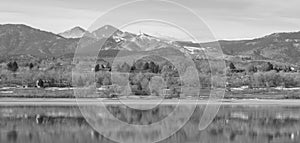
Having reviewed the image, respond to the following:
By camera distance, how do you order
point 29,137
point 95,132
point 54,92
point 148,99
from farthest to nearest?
point 54,92 → point 148,99 → point 95,132 → point 29,137

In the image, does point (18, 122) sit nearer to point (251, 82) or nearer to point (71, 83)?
point (71, 83)

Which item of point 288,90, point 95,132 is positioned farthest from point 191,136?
point 288,90

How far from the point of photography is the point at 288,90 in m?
94.2

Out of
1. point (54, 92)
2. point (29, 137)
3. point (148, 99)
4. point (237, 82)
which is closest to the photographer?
point (29, 137)

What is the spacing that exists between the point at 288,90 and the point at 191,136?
6504 cm

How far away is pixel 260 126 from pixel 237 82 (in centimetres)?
6608

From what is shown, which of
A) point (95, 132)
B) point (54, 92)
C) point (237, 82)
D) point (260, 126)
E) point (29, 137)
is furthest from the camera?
point (237, 82)

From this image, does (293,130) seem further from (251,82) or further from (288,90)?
(251,82)

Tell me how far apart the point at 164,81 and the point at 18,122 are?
178ft

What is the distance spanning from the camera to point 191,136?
33.7 meters

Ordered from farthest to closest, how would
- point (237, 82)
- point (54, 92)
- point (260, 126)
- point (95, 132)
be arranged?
point (237, 82) → point (54, 92) → point (260, 126) → point (95, 132)

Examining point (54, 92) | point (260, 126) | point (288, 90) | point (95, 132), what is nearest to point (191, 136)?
point (95, 132)

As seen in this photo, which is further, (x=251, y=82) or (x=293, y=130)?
(x=251, y=82)

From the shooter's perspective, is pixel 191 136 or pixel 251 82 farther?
pixel 251 82
